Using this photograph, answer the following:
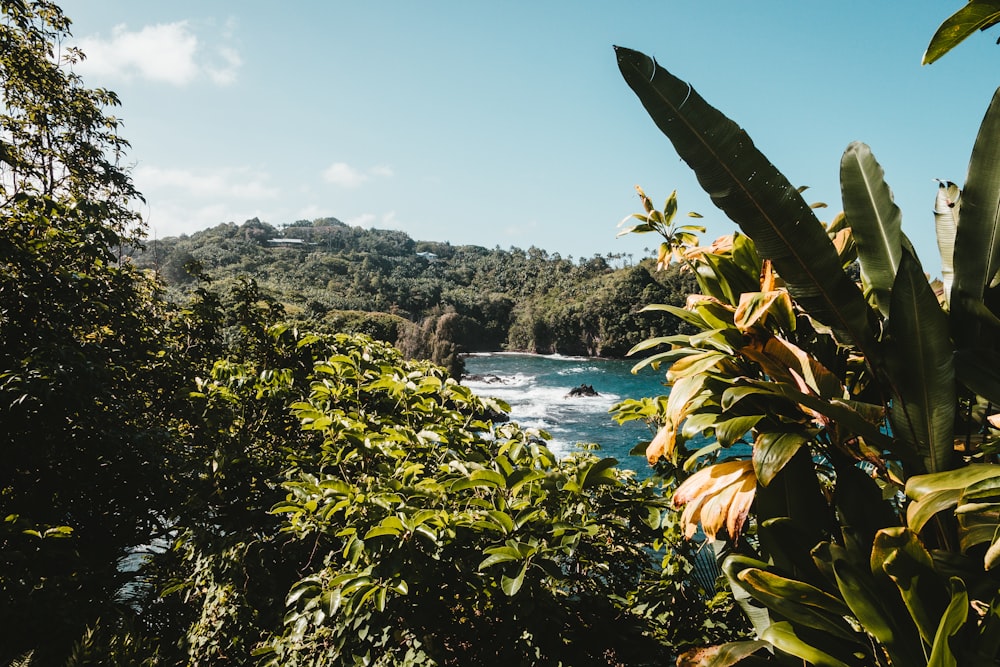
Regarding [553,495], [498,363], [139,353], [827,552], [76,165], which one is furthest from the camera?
[498,363]

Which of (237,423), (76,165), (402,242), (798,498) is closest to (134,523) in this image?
(237,423)

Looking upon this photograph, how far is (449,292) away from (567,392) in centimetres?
4529

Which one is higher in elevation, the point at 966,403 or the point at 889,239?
the point at 889,239

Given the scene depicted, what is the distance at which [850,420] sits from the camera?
1.02 metres

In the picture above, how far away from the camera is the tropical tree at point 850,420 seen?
955mm

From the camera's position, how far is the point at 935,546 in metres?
1.14

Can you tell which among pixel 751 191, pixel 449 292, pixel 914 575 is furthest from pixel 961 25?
pixel 449 292

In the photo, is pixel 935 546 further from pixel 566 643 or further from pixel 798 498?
pixel 566 643

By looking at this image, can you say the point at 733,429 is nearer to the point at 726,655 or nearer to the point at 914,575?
the point at 914,575

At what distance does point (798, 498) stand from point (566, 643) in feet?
3.67

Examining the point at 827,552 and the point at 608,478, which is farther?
the point at 608,478

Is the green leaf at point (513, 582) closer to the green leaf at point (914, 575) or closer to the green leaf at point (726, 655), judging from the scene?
the green leaf at point (726, 655)

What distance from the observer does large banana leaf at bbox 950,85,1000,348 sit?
1.08 metres

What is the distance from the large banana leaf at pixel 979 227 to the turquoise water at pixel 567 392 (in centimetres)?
815
